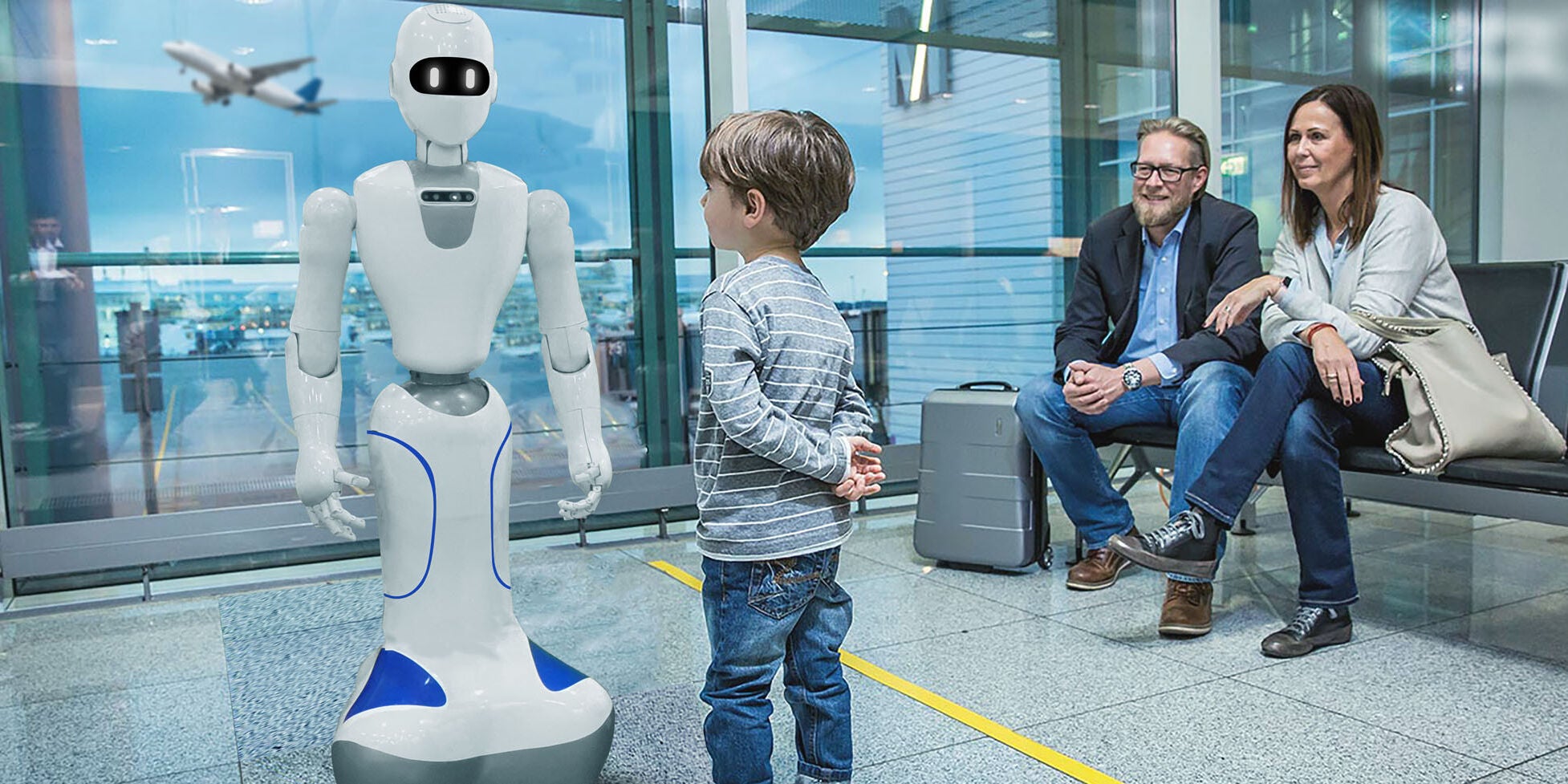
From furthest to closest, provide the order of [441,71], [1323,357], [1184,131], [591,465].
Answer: [1184,131] < [1323,357] < [591,465] < [441,71]

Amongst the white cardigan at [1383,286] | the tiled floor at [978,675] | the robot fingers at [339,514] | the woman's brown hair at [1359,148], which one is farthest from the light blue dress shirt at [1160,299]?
the robot fingers at [339,514]

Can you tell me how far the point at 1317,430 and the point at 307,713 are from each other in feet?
7.95

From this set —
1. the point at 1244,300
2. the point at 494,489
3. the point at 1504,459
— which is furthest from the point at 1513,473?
the point at 494,489

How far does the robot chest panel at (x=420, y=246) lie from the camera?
6.50 ft

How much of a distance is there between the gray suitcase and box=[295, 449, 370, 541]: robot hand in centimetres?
206

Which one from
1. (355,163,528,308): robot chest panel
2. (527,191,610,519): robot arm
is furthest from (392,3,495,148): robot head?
(527,191,610,519): robot arm

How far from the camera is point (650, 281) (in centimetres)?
466

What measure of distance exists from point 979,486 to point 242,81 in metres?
2.88

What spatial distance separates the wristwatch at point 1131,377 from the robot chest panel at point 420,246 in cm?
185

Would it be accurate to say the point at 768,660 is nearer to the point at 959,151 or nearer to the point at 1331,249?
the point at 1331,249

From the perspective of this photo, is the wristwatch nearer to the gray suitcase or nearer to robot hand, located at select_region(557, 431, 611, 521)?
the gray suitcase

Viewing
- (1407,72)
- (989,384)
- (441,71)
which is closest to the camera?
(441,71)

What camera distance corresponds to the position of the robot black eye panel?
195cm

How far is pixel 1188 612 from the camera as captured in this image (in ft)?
9.52
